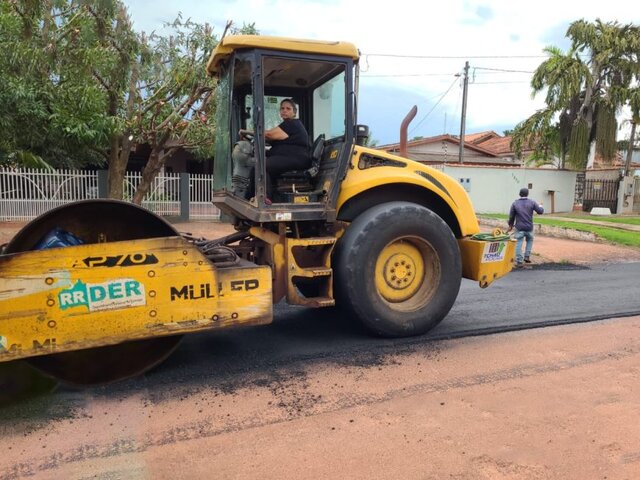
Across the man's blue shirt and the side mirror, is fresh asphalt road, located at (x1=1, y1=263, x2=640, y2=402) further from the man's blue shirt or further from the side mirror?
the man's blue shirt

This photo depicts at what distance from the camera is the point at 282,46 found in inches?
163

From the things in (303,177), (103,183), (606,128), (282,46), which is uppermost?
(606,128)

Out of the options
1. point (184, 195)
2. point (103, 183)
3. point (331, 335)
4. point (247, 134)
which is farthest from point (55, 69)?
point (331, 335)

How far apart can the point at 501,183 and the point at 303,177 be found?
1960cm

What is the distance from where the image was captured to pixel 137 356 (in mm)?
3973

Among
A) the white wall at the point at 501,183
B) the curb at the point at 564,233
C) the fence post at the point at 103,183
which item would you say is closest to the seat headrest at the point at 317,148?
the curb at the point at 564,233

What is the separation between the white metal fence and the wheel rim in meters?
11.7

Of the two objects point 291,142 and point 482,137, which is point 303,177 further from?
point 482,137

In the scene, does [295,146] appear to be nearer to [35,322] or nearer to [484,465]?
[35,322]

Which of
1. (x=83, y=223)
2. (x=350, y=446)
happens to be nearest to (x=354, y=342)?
(x=350, y=446)

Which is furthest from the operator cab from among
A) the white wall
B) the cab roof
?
the white wall

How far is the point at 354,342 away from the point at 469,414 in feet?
4.97

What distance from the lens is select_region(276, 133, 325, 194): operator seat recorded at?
4621 millimetres

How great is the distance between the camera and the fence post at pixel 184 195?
16906 mm
